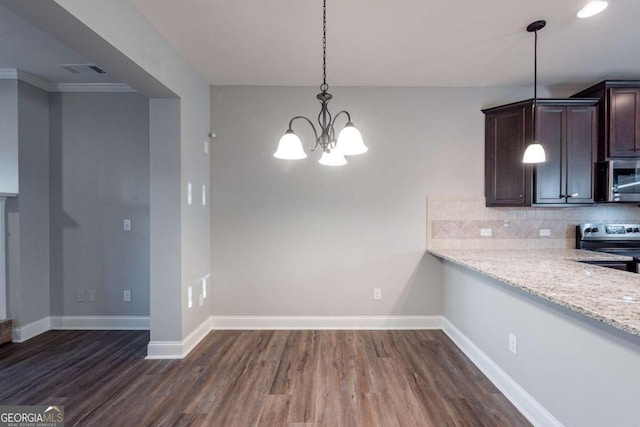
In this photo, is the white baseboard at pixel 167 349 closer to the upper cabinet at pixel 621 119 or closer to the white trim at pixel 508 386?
the white trim at pixel 508 386

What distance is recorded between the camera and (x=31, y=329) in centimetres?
294

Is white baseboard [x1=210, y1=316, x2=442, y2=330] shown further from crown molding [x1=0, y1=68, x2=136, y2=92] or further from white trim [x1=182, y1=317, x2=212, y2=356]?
crown molding [x1=0, y1=68, x2=136, y2=92]

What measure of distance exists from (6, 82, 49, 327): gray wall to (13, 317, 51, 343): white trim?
0.04m

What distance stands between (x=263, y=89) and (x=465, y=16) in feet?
6.83

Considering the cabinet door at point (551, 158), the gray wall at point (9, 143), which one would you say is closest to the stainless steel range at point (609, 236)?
the cabinet door at point (551, 158)

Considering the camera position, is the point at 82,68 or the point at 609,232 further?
the point at 609,232

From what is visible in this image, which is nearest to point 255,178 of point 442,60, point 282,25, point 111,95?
point 282,25

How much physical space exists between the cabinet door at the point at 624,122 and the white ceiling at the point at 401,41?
0.26 meters

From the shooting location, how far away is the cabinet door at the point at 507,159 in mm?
2852

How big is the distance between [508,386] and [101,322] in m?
4.07

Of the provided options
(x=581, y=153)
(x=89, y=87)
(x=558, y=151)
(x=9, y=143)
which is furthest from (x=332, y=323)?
(x=9, y=143)

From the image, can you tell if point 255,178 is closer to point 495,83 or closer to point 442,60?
point 442,60

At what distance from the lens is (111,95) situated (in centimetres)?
313

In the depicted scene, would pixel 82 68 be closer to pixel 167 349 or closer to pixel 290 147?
pixel 290 147
